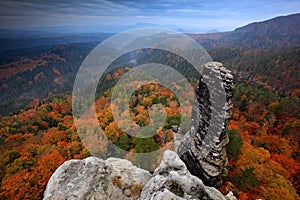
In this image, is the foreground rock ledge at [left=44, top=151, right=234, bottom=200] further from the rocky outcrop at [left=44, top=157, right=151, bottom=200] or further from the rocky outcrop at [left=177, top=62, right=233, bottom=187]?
the rocky outcrop at [left=177, top=62, right=233, bottom=187]

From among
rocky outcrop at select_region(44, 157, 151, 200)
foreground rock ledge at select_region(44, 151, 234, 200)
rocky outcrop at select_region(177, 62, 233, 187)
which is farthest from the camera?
rocky outcrop at select_region(177, 62, 233, 187)

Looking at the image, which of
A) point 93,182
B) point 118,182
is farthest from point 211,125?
point 93,182

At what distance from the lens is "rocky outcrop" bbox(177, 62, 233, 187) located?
468 inches

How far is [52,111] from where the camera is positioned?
56844 millimetres

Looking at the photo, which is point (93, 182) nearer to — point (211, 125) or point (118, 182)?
point (118, 182)

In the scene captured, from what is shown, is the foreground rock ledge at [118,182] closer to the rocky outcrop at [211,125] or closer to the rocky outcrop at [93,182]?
the rocky outcrop at [93,182]

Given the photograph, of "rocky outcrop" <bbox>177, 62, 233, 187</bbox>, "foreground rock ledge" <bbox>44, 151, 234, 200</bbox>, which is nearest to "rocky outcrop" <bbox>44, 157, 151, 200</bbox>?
"foreground rock ledge" <bbox>44, 151, 234, 200</bbox>

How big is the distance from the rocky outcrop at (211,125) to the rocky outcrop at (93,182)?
5085 millimetres

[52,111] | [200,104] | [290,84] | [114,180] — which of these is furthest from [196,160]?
[290,84]

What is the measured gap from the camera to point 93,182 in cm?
947

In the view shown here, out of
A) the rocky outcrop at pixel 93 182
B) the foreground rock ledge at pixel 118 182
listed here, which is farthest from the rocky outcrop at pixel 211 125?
the rocky outcrop at pixel 93 182

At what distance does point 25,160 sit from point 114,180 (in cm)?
2273

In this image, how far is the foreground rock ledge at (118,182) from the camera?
8.22 m

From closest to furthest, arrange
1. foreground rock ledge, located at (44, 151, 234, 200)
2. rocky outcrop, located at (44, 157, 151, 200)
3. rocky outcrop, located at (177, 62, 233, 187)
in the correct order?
1. foreground rock ledge, located at (44, 151, 234, 200)
2. rocky outcrop, located at (44, 157, 151, 200)
3. rocky outcrop, located at (177, 62, 233, 187)
